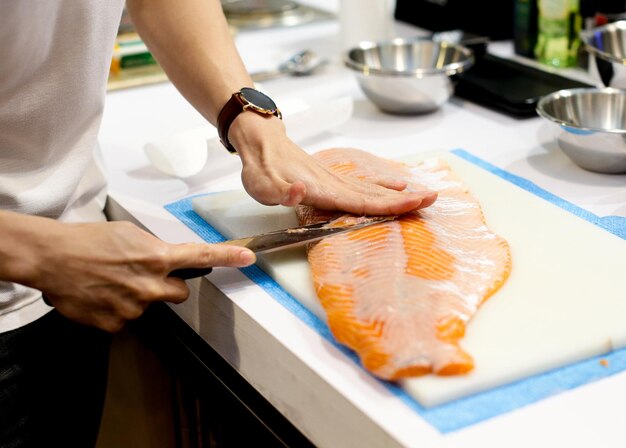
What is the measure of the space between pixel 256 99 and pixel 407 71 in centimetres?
50

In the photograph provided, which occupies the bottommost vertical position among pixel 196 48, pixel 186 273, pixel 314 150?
pixel 314 150

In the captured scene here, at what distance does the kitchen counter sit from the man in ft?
0.33

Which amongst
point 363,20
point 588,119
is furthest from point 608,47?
Answer: point 363,20

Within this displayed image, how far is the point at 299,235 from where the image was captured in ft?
3.48

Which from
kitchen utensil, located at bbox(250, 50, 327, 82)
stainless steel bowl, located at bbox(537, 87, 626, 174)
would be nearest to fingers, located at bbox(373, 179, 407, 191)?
stainless steel bowl, located at bbox(537, 87, 626, 174)

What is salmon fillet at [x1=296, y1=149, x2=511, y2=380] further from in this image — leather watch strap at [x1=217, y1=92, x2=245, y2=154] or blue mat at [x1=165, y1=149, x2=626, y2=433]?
leather watch strap at [x1=217, y1=92, x2=245, y2=154]

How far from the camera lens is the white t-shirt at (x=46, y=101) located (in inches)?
42.3

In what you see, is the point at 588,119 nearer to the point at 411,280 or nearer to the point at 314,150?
the point at 314,150

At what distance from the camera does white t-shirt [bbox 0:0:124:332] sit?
1.07 m

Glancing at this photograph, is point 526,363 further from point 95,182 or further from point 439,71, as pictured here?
point 439,71

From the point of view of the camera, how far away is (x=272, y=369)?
963 millimetres

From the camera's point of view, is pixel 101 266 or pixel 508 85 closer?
pixel 101 266

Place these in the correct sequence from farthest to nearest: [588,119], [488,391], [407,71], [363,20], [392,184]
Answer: [363,20] < [407,71] < [588,119] < [392,184] < [488,391]

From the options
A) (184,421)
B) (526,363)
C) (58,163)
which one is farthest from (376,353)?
(184,421)
